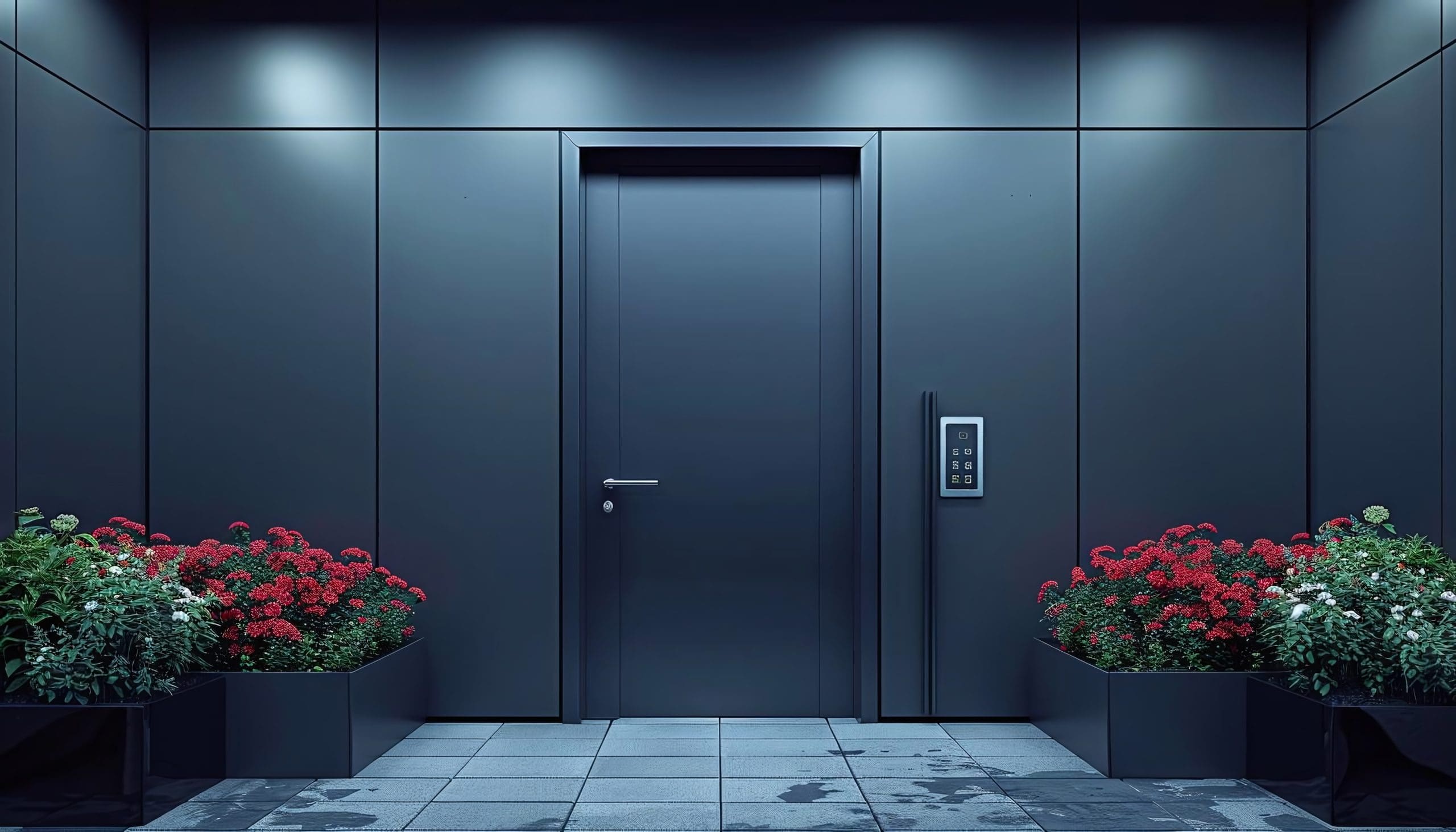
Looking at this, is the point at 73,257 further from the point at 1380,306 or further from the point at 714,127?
the point at 1380,306

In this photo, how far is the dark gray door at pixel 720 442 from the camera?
3.85 meters

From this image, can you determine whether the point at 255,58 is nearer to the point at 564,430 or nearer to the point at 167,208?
the point at 167,208

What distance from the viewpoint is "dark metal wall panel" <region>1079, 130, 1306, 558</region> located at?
3783mm

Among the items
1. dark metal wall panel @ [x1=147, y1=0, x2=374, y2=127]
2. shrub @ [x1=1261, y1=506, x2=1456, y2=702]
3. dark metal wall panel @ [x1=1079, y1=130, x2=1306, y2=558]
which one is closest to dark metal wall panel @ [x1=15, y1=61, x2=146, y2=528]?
dark metal wall panel @ [x1=147, y1=0, x2=374, y2=127]

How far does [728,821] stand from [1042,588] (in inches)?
65.3

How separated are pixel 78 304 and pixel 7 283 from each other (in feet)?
1.01

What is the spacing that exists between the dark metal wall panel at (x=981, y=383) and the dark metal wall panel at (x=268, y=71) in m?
2.36

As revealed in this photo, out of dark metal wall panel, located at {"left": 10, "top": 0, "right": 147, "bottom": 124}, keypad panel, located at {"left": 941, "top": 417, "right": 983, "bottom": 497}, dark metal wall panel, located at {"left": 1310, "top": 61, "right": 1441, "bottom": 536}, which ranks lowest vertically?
keypad panel, located at {"left": 941, "top": 417, "right": 983, "bottom": 497}

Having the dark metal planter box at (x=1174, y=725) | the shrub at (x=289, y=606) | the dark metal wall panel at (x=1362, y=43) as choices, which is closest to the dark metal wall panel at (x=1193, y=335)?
the dark metal wall panel at (x=1362, y=43)

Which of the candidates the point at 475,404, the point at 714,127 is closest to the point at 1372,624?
the point at 714,127

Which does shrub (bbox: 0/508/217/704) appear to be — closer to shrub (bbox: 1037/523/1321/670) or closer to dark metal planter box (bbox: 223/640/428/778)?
dark metal planter box (bbox: 223/640/428/778)

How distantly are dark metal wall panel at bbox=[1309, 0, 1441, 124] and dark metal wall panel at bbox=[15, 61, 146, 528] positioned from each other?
16.7ft

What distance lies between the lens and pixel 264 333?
3791 millimetres

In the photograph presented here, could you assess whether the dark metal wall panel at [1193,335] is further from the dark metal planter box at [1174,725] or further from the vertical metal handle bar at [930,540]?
the dark metal planter box at [1174,725]
